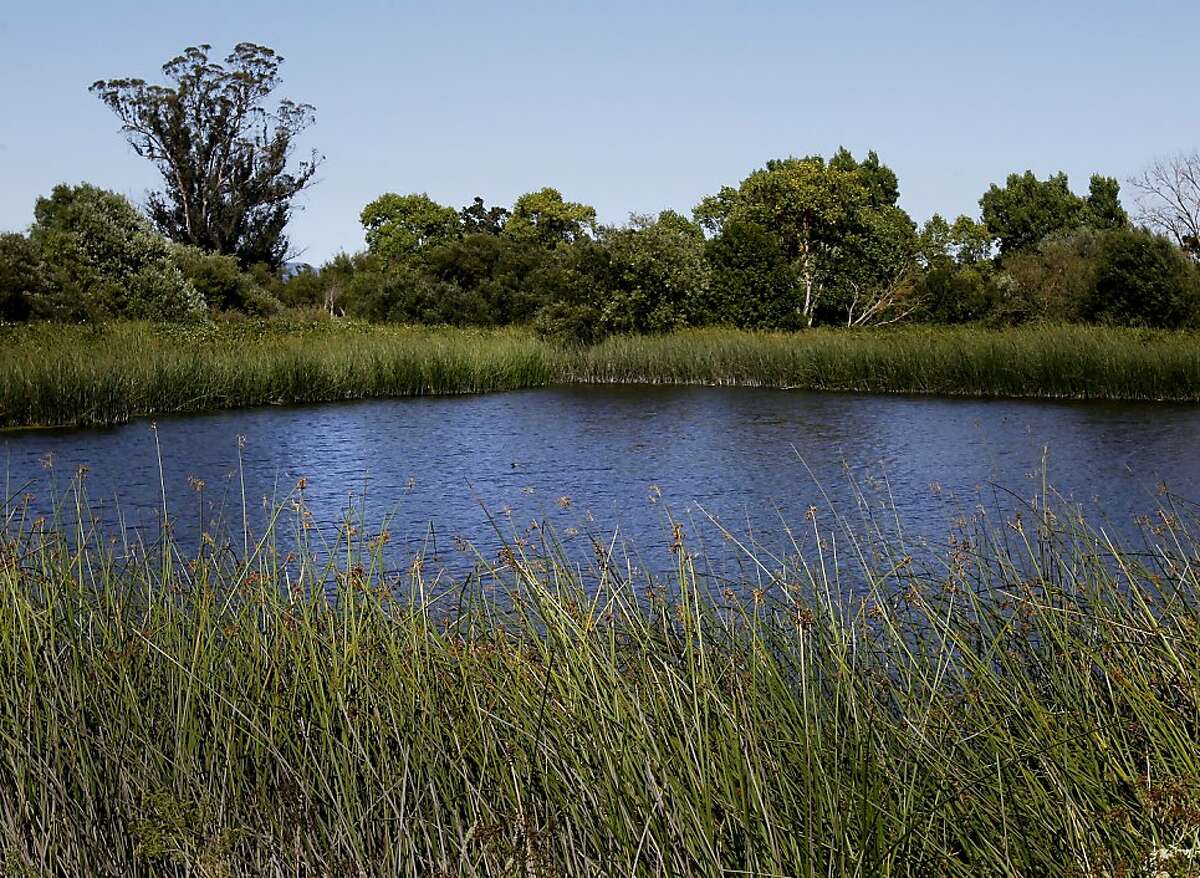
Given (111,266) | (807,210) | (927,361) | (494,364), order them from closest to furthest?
(927,361) → (494,364) → (111,266) → (807,210)

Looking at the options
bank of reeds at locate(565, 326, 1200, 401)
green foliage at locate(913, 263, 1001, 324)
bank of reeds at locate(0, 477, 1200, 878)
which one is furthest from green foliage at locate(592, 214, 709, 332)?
bank of reeds at locate(0, 477, 1200, 878)

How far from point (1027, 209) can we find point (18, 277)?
113 feet

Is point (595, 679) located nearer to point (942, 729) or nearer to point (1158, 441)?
point (942, 729)

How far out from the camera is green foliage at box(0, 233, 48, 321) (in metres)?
24.7

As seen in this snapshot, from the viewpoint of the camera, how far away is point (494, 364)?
24109 millimetres

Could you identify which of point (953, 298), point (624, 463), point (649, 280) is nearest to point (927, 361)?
point (649, 280)

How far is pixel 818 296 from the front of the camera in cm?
3394

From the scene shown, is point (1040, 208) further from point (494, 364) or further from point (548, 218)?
point (494, 364)

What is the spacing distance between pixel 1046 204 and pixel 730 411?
3207 cm

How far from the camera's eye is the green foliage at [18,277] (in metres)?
24.7

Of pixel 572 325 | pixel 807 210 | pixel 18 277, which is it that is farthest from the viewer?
pixel 807 210

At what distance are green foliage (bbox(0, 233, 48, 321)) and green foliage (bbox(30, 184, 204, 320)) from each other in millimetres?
350

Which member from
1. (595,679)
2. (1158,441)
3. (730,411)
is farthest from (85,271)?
(595,679)

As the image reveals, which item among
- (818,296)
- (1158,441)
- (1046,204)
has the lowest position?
(1158,441)
